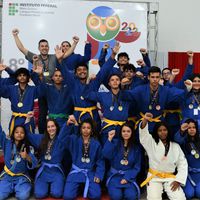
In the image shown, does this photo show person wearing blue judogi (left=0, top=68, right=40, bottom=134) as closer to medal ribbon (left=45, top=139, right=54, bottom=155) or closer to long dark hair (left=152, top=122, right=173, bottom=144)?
medal ribbon (left=45, top=139, right=54, bottom=155)

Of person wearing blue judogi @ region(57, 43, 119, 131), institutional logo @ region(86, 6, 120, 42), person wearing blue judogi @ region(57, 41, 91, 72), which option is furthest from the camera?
institutional logo @ region(86, 6, 120, 42)

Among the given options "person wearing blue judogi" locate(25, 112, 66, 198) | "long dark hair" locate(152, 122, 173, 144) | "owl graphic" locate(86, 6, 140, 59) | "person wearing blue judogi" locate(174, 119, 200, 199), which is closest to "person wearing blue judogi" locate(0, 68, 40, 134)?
"person wearing blue judogi" locate(25, 112, 66, 198)

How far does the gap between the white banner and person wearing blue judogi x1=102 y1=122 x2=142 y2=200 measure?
210 centimetres

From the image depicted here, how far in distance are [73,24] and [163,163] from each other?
2965 mm

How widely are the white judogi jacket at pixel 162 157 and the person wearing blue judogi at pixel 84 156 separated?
0.60 meters

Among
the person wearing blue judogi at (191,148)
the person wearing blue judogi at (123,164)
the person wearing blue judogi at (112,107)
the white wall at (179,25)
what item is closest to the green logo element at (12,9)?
the person wearing blue judogi at (112,107)

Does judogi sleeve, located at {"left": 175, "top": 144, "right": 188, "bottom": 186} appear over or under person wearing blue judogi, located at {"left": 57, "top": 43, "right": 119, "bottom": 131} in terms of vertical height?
under

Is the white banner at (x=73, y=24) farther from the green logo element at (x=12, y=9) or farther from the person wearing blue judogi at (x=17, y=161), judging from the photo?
the person wearing blue judogi at (x=17, y=161)

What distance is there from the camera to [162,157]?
12.7 ft

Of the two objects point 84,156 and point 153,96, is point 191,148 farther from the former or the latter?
point 84,156

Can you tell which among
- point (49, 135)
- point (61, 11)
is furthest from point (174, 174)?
point (61, 11)

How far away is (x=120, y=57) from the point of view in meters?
4.83

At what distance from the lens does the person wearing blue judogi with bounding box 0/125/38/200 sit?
12.5 feet

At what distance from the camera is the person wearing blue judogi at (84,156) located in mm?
3844
